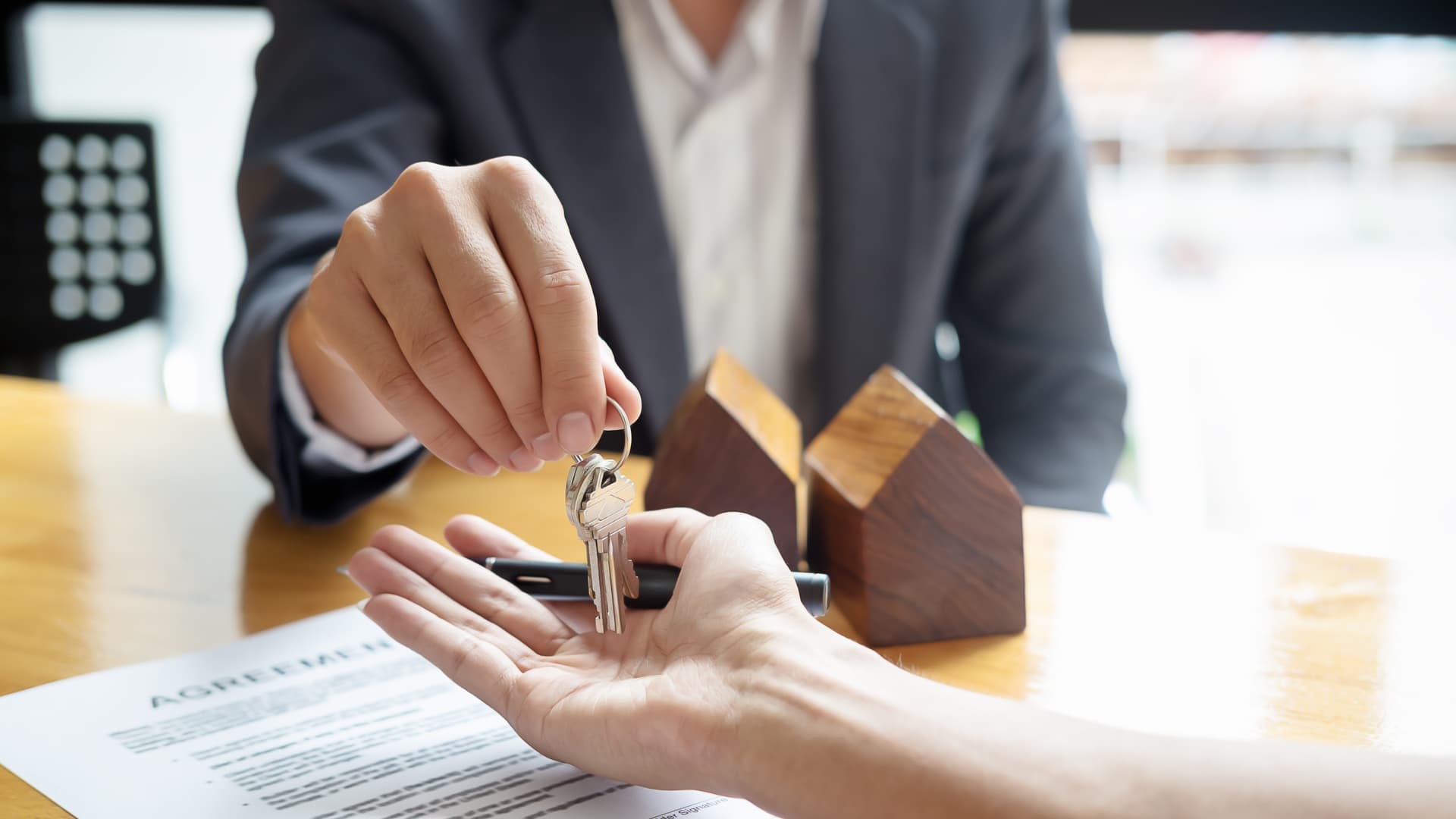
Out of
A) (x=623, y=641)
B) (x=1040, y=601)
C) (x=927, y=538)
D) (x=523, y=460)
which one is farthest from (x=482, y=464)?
(x=1040, y=601)

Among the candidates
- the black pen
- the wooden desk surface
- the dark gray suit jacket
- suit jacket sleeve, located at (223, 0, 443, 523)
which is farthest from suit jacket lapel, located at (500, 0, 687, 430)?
the black pen

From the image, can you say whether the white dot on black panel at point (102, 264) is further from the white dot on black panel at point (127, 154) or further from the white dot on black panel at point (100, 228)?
the white dot on black panel at point (127, 154)

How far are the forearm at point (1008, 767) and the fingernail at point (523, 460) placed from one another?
209mm

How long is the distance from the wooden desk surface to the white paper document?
0.03m

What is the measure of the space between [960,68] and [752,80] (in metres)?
0.25

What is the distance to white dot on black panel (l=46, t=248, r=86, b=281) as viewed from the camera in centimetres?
192

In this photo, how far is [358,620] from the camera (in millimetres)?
754

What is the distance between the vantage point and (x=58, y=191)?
6.26 feet

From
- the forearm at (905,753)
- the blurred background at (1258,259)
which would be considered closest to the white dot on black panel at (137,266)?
the blurred background at (1258,259)

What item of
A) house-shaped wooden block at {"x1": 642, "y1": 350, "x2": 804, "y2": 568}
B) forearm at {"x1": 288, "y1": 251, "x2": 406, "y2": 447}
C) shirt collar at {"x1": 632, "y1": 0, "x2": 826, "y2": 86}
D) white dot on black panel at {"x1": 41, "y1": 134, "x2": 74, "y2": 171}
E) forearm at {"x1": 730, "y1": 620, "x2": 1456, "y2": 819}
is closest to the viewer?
forearm at {"x1": 730, "y1": 620, "x2": 1456, "y2": 819}

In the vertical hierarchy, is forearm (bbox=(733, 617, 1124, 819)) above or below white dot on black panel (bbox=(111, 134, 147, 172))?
below

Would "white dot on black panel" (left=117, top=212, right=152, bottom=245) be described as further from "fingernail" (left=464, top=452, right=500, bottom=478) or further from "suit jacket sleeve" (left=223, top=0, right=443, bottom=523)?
"fingernail" (left=464, top=452, right=500, bottom=478)

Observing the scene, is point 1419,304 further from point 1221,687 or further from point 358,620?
point 358,620

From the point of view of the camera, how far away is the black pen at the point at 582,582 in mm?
640
